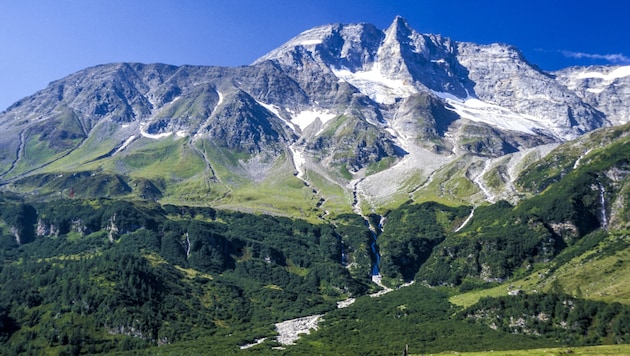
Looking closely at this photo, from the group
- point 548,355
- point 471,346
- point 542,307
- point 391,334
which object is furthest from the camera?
point 391,334

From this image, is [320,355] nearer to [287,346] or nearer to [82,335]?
[287,346]

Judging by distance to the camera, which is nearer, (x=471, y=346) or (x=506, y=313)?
(x=471, y=346)

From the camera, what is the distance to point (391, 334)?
196 meters

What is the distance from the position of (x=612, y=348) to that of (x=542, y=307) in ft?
176

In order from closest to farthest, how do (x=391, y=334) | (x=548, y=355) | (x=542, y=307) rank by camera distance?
1. (x=548, y=355)
2. (x=542, y=307)
3. (x=391, y=334)

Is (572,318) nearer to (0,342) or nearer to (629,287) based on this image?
(629,287)

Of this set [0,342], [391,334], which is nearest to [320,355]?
[391,334]

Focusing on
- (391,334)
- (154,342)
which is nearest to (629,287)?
(391,334)

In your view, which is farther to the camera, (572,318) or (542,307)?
(542,307)

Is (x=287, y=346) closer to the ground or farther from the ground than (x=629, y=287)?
closer to the ground

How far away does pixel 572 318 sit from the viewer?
558ft

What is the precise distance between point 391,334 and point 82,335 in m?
124

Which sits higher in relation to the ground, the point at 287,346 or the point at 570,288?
the point at 570,288

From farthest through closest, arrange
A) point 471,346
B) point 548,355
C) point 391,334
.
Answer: point 391,334 → point 471,346 → point 548,355
